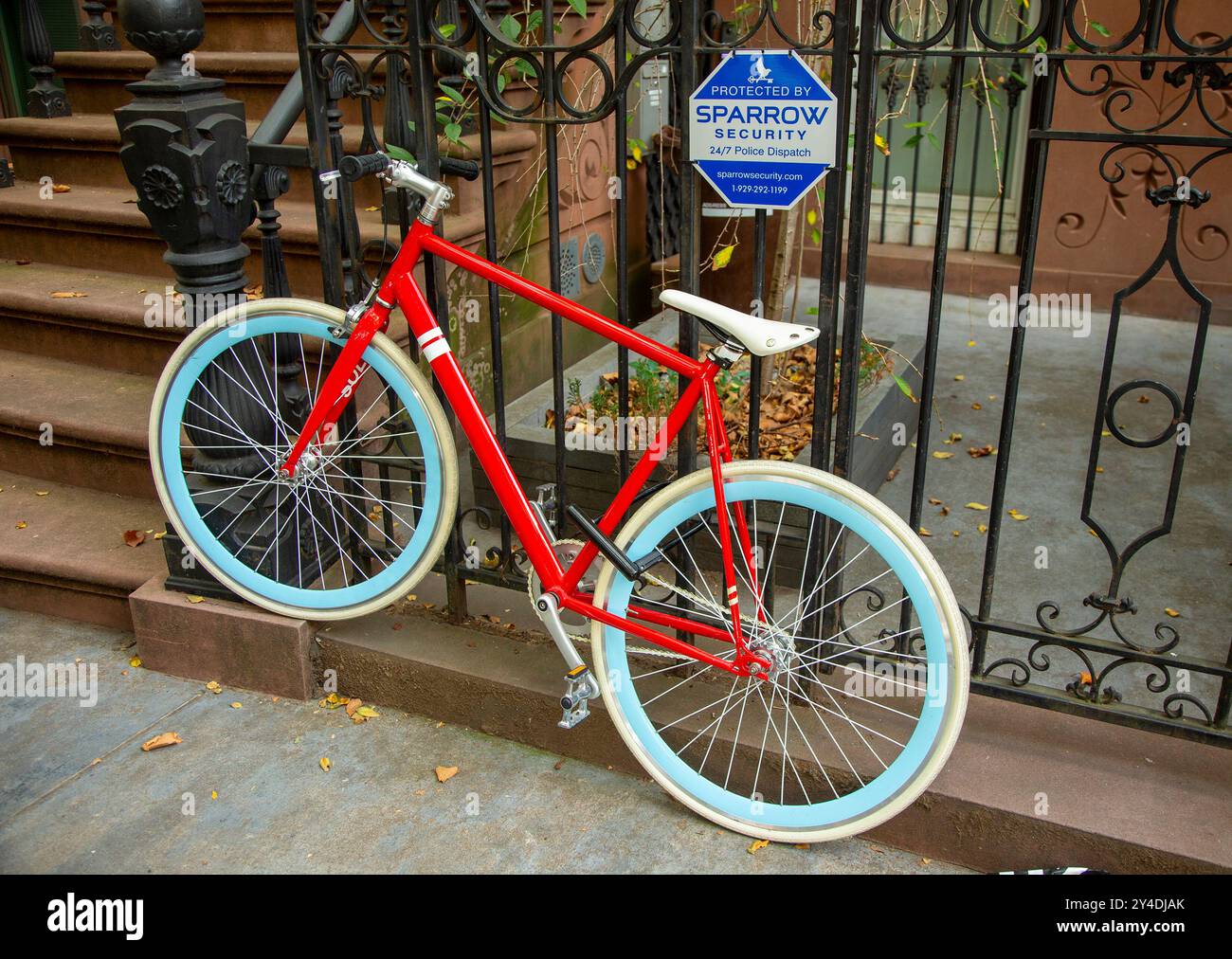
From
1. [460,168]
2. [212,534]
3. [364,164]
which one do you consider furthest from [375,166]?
[212,534]

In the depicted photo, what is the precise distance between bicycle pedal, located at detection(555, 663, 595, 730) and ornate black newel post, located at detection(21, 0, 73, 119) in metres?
4.15

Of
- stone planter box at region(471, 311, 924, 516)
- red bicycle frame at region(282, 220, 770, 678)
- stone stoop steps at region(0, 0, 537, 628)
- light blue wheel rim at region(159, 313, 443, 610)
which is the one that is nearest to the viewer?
red bicycle frame at region(282, 220, 770, 678)

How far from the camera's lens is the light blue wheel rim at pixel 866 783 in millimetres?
2375

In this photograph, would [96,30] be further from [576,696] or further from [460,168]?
[576,696]

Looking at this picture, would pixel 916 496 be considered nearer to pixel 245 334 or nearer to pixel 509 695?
pixel 509 695

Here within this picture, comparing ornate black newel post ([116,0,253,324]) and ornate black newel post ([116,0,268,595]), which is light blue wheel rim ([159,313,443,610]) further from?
ornate black newel post ([116,0,253,324])

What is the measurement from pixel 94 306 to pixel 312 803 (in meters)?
2.30

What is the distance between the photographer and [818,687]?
9.59 ft

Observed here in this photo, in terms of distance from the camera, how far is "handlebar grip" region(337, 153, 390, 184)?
2.74 meters

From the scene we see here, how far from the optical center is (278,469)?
10.0 ft

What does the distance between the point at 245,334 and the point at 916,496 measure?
1.83m

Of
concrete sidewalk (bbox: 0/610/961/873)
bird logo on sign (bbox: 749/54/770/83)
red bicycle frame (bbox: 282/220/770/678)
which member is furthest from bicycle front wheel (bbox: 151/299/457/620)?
bird logo on sign (bbox: 749/54/770/83)

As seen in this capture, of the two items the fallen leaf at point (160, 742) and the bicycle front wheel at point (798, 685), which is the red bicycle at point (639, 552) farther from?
the fallen leaf at point (160, 742)
